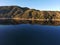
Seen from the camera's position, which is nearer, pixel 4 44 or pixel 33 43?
pixel 4 44

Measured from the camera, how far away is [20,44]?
87.1 feet

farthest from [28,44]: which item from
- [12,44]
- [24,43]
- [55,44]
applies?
[55,44]

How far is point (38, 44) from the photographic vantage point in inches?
1053

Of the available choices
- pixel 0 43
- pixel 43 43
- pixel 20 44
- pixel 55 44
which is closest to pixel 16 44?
pixel 20 44

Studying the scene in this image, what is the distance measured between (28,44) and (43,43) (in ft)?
9.92

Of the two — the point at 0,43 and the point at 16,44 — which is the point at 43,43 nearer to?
the point at 16,44

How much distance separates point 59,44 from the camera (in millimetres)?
26500

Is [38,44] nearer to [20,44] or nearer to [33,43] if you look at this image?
[33,43]

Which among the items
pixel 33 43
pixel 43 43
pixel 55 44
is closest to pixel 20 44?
pixel 33 43

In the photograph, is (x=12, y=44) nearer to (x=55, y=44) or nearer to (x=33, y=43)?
(x=33, y=43)

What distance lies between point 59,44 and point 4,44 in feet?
34.0

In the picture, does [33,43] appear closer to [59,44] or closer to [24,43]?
[24,43]

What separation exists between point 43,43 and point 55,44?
231cm

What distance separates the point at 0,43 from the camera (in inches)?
1035
